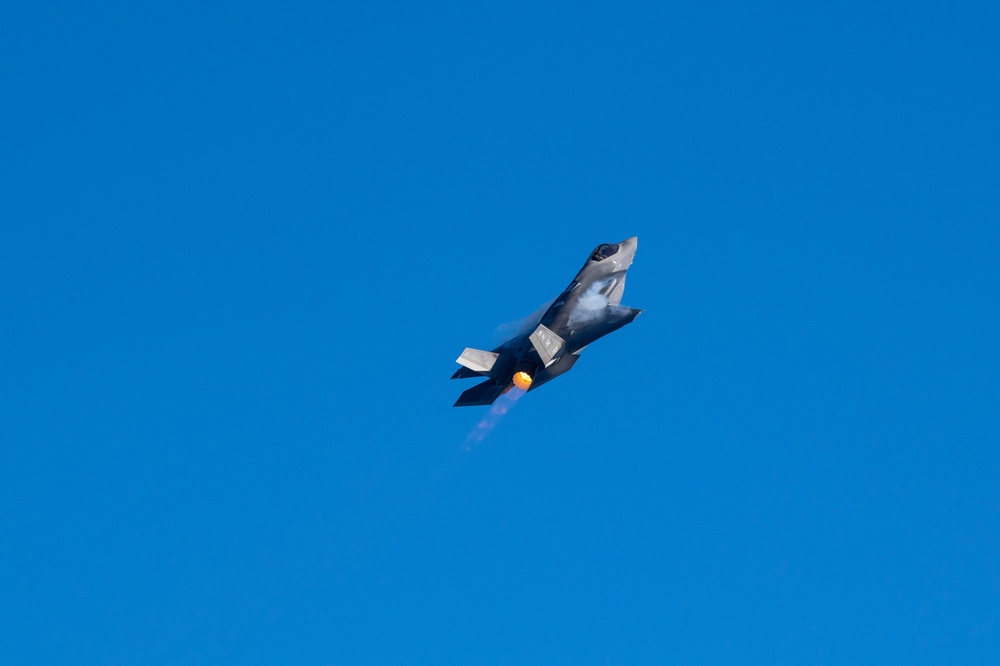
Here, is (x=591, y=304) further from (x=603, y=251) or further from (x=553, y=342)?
(x=603, y=251)

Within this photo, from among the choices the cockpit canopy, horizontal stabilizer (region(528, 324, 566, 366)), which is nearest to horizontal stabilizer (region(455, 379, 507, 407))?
horizontal stabilizer (region(528, 324, 566, 366))

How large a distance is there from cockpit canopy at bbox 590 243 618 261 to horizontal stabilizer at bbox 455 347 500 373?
8969mm

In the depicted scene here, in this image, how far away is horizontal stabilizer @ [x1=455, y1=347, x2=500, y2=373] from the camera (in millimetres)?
58781

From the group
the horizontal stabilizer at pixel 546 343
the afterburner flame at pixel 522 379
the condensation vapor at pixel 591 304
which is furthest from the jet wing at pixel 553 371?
the condensation vapor at pixel 591 304

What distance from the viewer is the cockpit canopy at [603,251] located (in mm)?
65438

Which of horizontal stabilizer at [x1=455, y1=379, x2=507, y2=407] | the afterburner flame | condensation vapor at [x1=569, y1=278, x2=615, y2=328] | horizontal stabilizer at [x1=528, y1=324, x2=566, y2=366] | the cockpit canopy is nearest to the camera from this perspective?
horizontal stabilizer at [x1=528, y1=324, x2=566, y2=366]

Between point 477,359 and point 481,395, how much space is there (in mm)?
2582

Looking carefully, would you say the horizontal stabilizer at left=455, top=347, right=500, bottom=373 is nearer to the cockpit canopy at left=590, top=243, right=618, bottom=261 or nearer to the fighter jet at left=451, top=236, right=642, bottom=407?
the fighter jet at left=451, top=236, right=642, bottom=407

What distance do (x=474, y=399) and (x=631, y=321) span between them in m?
8.08

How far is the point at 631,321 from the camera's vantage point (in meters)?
60.7

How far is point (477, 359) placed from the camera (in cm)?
5909

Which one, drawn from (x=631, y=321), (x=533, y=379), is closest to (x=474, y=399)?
(x=533, y=379)

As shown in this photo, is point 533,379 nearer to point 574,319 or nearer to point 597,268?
point 574,319

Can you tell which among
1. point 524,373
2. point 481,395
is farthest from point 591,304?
point 481,395
